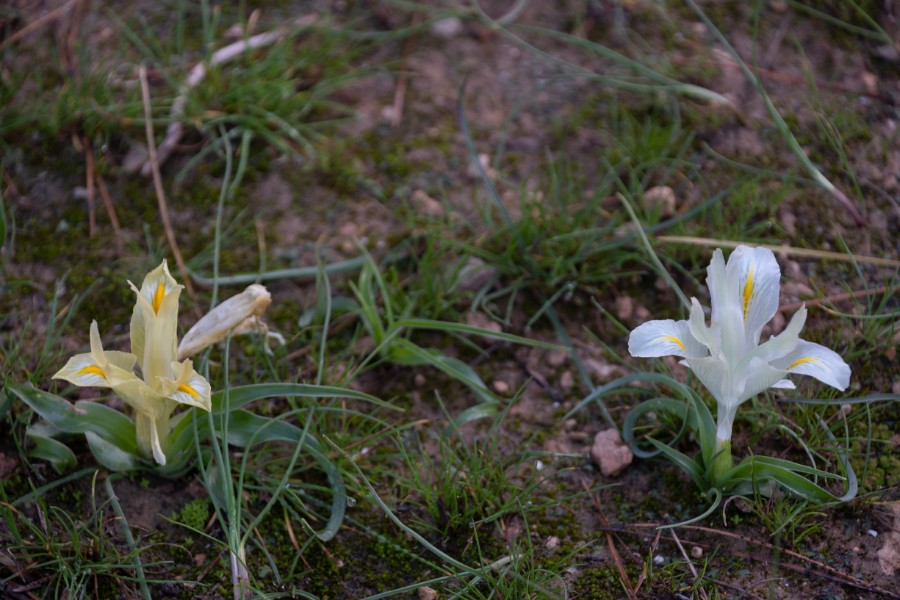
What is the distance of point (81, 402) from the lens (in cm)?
183

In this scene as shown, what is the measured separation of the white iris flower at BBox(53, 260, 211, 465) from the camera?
1.66m

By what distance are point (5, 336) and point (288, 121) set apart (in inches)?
42.9

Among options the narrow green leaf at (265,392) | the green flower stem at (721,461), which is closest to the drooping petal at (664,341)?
the green flower stem at (721,461)

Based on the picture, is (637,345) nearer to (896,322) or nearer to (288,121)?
(896,322)

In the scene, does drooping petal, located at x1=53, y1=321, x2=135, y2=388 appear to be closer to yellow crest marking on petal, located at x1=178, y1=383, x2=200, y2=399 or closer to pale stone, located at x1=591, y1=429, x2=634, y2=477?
yellow crest marking on petal, located at x1=178, y1=383, x2=200, y2=399

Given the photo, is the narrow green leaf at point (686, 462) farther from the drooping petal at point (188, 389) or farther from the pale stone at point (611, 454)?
the drooping petal at point (188, 389)

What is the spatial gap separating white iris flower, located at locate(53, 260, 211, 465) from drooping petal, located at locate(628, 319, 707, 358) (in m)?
0.88

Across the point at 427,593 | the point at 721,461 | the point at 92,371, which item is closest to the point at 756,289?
the point at 721,461

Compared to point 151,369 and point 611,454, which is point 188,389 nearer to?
point 151,369

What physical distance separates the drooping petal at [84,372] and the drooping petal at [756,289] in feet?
4.37

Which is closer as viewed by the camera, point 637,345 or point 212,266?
point 637,345

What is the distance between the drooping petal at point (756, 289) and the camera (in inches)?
67.9

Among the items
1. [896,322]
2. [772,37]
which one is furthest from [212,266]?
[772,37]

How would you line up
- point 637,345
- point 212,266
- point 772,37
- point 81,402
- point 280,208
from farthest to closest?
point 772,37 < point 280,208 < point 212,266 < point 81,402 < point 637,345
